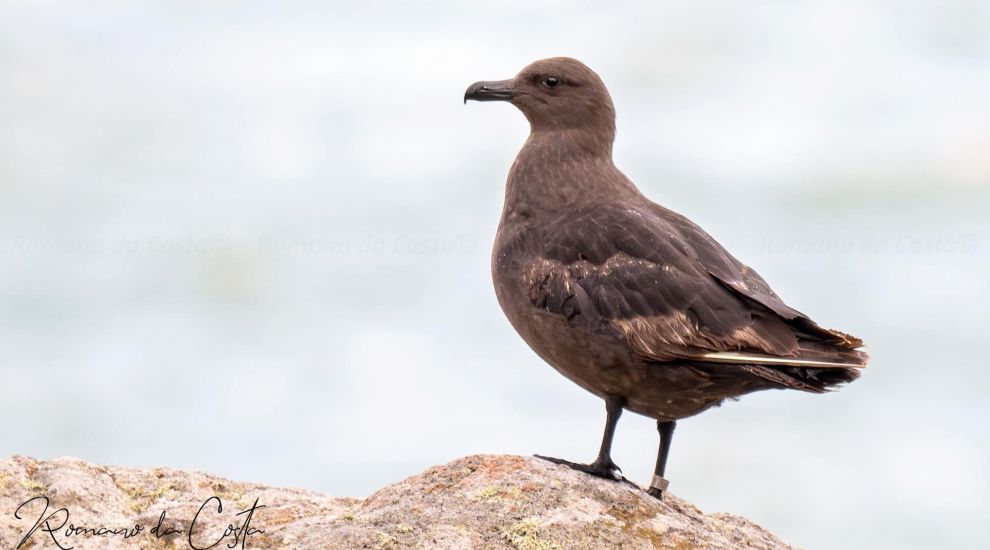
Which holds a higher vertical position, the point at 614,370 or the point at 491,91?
the point at 491,91

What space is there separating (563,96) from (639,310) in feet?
6.36

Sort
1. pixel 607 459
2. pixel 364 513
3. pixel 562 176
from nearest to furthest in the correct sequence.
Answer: pixel 364 513
pixel 607 459
pixel 562 176

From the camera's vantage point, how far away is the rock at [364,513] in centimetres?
559

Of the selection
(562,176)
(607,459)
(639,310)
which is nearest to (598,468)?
(607,459)

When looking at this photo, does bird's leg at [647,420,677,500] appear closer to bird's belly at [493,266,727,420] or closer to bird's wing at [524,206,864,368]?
bird's belly at [493,266,727,420]

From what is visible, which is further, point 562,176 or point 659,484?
point 562,176

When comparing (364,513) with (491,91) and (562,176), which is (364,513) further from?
(491,91)

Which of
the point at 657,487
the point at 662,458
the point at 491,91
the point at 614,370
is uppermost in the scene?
the point at 491,91

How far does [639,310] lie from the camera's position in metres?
6.69

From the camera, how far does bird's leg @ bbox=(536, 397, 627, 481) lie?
6461mm

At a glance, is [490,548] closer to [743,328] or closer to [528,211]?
[743,328]

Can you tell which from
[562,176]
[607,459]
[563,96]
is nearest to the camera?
[607,459]

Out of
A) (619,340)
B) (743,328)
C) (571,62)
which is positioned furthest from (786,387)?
(571,62)

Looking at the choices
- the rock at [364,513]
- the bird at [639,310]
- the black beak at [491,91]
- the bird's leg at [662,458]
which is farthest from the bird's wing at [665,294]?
the black beak at [491,91]
